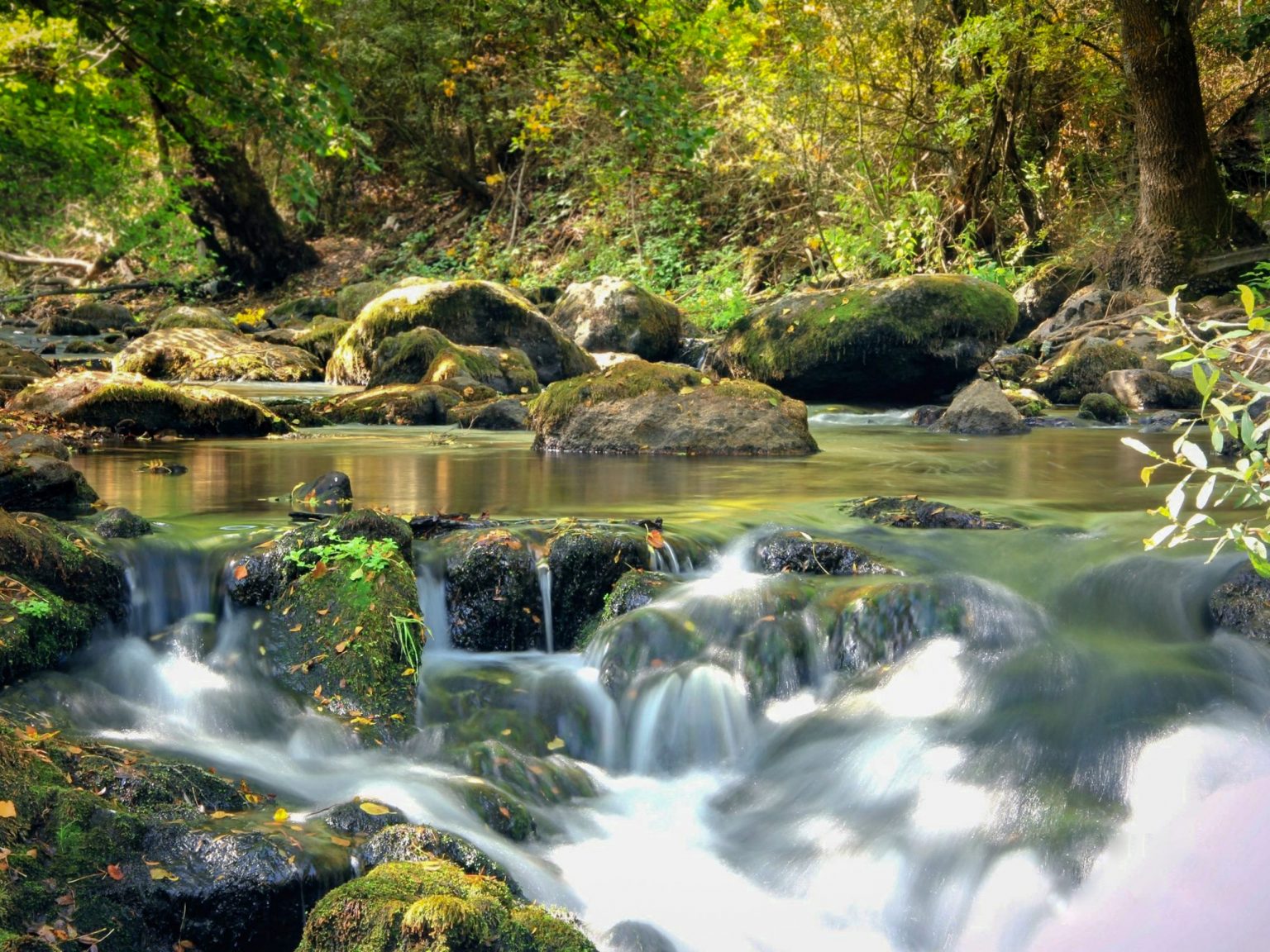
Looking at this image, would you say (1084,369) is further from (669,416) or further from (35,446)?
(35,446)

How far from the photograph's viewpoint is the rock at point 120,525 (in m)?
5.77

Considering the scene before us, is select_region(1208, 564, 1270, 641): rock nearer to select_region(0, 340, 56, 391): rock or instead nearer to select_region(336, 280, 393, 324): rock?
select_region(0, 340, 56, 391): rock

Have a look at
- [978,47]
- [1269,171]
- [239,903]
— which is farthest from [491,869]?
[1269,171]

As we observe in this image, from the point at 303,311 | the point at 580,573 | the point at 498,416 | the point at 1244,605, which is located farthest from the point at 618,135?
the point at 1244,605

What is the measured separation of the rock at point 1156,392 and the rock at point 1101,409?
0.89 metres

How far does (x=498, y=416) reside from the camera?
12.5m

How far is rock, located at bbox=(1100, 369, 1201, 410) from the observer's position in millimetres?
13273

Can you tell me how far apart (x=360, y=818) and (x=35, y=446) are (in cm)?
440

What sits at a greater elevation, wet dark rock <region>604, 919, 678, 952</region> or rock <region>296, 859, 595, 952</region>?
rock <region>296, 859, 595, 952</region>

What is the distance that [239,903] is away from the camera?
3.05 m

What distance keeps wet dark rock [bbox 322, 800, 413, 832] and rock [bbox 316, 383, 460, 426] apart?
31.8 ft

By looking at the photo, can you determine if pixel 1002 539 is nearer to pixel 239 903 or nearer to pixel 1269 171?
pixel 239 903

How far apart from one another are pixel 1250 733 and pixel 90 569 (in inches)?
192

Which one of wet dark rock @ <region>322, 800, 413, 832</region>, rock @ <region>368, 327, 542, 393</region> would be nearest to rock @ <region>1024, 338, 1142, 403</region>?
rock @ <region>368, 327, 542, 393</region>
